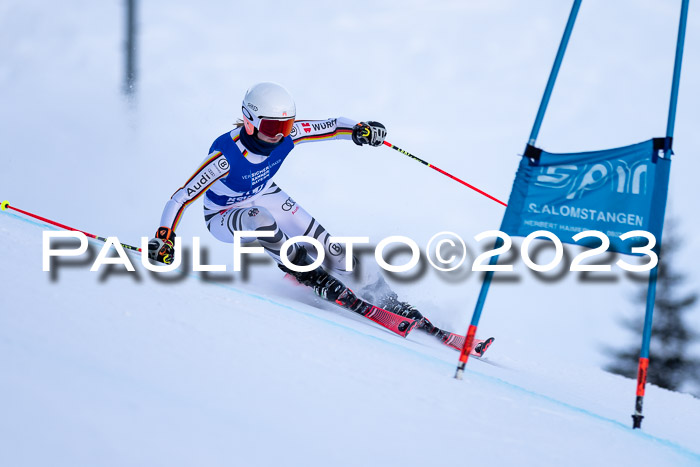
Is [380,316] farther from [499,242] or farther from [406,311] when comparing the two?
[499,242]

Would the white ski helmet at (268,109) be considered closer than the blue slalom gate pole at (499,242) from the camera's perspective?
No

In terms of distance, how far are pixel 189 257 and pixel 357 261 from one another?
1662mm

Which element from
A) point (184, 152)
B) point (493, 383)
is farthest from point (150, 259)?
point (184, 152)

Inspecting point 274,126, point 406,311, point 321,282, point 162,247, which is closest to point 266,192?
point 274,126

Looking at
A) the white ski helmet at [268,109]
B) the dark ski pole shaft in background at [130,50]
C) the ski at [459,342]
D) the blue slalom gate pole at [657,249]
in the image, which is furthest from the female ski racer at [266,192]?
the dark ski pole shaft in background at [130,50]

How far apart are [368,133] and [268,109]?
3.19ft

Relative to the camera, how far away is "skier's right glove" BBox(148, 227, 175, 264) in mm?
4277

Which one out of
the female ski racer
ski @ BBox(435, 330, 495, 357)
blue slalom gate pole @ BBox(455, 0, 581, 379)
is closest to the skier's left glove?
the female ski racer

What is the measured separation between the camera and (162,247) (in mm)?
4293

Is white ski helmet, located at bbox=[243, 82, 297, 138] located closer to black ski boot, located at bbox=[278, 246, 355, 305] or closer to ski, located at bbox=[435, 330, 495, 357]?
black ski boot, located at bbox=[278, 246, 355, 305]

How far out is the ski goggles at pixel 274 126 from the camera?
450cm

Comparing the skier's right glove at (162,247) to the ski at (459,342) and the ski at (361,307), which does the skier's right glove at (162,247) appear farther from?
the ski at (459,342)

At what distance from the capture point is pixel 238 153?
4555 mm

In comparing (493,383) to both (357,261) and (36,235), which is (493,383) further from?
(36,235)
